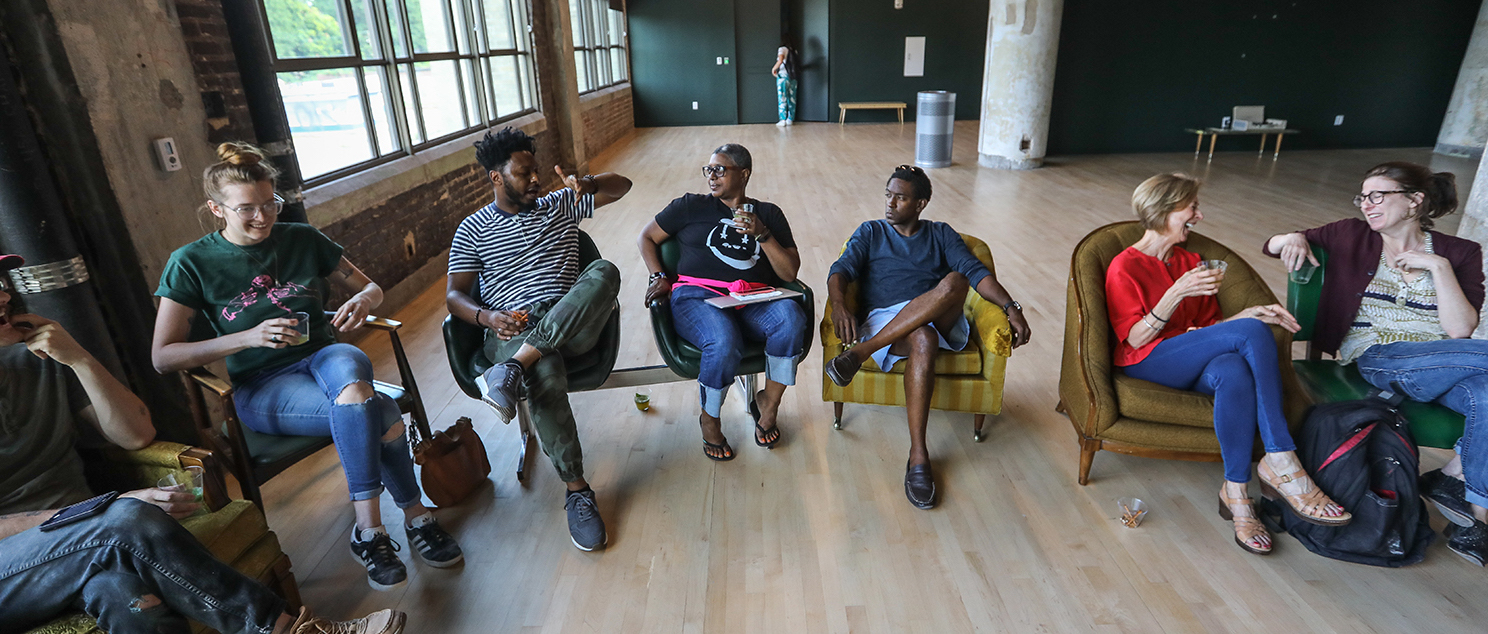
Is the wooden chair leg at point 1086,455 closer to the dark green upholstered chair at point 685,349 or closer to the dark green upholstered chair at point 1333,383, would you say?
the dark green upholstered chair at point 1333,383

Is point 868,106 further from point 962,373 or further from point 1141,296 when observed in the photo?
point 1141,296

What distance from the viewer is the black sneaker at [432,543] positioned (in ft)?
7.46

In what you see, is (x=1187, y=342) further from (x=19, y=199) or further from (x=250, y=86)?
(x=250, y=86)

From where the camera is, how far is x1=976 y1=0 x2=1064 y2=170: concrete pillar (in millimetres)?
8406

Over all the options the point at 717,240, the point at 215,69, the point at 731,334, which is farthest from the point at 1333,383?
the point at 215,69

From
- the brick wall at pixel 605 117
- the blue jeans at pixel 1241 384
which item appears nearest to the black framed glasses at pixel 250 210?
the blue jeans at pixel 1241 384

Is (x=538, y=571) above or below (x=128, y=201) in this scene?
below

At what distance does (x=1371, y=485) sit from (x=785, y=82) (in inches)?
519

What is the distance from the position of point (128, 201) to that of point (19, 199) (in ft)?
1.06

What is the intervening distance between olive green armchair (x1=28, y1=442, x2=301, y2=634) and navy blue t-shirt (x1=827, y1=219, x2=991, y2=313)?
6.46 feet

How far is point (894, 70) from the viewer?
47.5ft

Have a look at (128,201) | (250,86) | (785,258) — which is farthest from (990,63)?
(128,201)

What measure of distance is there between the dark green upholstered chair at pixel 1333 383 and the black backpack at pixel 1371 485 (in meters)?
0.12

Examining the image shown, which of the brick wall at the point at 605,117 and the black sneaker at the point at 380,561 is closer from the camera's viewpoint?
the black sneaker at the point at 380,561
